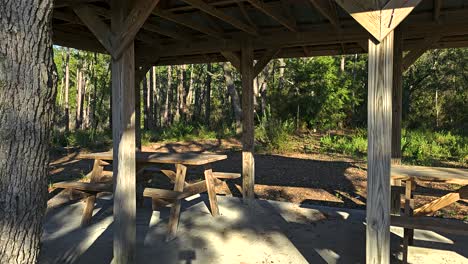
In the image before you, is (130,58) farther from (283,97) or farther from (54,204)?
(283,97)

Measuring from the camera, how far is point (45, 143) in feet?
6.75

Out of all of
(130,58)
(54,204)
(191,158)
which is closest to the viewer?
(130,58)

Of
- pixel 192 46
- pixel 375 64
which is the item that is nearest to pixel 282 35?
pixel 192 46

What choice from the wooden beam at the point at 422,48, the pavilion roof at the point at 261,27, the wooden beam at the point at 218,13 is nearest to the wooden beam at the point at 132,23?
the pavilion roof at the point at 261,27

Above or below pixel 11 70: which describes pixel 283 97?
above

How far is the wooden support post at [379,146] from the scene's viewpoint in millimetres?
2904

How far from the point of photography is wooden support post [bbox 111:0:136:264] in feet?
12.6

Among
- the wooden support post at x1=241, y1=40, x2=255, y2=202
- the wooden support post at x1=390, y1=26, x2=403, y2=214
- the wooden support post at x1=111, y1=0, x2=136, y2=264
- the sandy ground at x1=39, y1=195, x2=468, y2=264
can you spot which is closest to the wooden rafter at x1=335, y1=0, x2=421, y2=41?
the wooden support post at x1=111, y1=0, x2=136, y2=264

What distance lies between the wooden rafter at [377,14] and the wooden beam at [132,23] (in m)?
1.77

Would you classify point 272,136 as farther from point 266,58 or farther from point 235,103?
point 266,58

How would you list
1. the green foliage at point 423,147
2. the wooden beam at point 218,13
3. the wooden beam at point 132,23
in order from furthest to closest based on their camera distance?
the green foliage at point 423,147
the wooden beam at point 218,13
the wooden beam at point 132,23

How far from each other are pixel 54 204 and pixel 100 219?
1.38m

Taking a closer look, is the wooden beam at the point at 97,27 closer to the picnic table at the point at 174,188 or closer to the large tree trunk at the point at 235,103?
the picnic table at the point at 174,188

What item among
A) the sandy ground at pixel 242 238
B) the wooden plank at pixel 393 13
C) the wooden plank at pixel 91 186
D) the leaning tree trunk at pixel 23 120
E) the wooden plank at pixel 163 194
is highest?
the wooden plank at pixel 393 13
